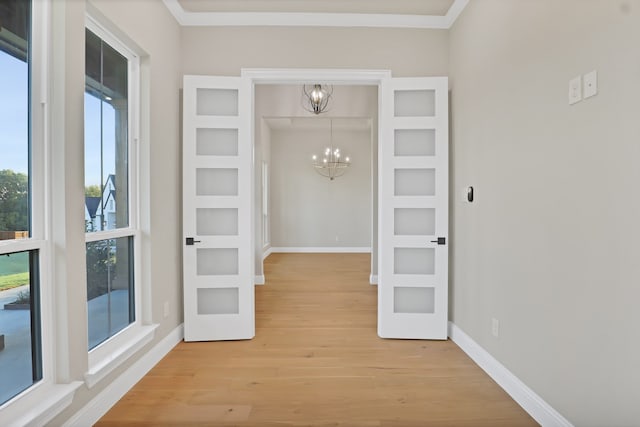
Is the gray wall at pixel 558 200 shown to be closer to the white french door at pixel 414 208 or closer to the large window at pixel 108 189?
the white french door at pixel 414 208

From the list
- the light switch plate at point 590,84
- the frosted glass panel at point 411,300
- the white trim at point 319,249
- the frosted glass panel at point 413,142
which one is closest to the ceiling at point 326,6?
the frosted glass panel at point 413,142

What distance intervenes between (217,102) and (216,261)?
1.45 metres

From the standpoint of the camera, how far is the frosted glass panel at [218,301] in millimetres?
3184

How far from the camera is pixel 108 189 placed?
7.59 ft

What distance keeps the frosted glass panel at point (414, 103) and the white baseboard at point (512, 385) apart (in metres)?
1.99

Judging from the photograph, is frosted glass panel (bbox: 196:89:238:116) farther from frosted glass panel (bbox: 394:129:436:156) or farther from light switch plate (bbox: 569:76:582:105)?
light switch plate (bbox: 569:76:582:105)

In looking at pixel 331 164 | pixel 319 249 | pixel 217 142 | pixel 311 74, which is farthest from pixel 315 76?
pixel 319 249

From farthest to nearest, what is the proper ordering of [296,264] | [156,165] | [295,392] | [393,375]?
[296,264] → [156,165] → [393,375] → [295,392]

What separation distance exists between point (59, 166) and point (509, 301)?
2.74 m

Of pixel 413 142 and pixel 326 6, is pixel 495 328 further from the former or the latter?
pixel 326 6

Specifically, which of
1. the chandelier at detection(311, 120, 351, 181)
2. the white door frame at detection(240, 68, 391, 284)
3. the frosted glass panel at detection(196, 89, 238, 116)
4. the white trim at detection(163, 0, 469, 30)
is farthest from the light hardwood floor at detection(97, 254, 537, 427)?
the chandelier at detection(311, 120, 351, 181)

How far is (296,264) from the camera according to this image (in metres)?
7.38

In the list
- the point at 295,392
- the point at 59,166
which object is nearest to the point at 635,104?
the point at 295,392

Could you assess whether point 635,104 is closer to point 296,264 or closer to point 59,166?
point 59,166
